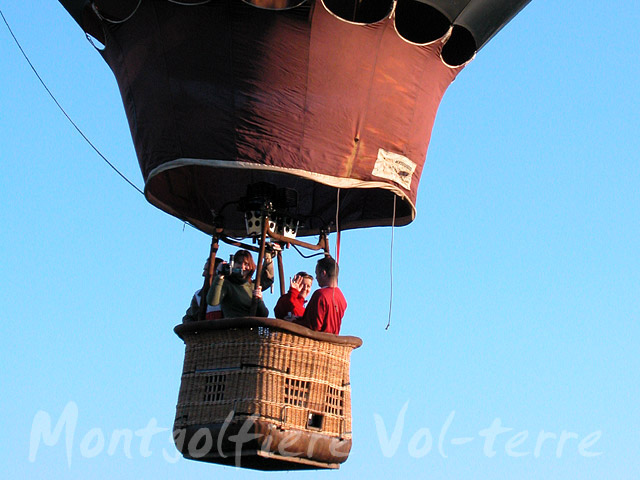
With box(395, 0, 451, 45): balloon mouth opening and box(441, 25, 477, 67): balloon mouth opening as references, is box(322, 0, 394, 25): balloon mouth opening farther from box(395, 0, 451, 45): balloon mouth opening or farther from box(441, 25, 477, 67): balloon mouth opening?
box(441, 25, 477, 67): balloon mouth opening

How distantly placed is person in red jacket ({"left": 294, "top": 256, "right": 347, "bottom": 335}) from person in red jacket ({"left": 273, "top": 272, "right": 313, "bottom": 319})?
102 millimetres

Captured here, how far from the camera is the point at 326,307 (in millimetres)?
8172

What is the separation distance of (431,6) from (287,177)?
190cm

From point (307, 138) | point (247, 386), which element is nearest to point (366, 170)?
point (307, 138)

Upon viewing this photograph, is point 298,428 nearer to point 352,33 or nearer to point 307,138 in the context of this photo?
point 307,138

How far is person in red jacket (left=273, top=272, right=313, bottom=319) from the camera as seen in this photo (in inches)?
330

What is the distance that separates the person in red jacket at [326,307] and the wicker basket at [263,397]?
0.43 ft

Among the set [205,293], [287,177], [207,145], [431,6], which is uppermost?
[431,6]

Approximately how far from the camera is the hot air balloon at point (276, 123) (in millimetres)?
7859

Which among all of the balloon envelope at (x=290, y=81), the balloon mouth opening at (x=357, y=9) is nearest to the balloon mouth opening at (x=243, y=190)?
the balloon envelope at (x=290, y=81)

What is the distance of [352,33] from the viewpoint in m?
8.23

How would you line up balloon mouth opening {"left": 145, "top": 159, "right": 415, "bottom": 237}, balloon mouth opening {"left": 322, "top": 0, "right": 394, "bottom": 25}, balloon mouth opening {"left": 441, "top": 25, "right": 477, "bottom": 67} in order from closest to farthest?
1. balloon mouth opening {"left": 322, "top": 0, "right": 394, "bottom": 25}
2. balloon mouth opening {"left": 441, "top": 25, "right": 477, "bottom": 67}
3. balloon mouth opening {"left": 145, "top": 159, "right": 415, "bottom": 237}

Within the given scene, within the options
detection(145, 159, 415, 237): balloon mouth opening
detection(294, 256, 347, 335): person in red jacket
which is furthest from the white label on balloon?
detection(294, 256, 347, 335): person in red jacket

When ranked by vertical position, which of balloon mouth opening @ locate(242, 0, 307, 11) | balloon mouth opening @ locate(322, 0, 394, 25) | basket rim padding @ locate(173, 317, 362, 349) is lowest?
basket rim padding @ locate(173, 317, 362, 349)
